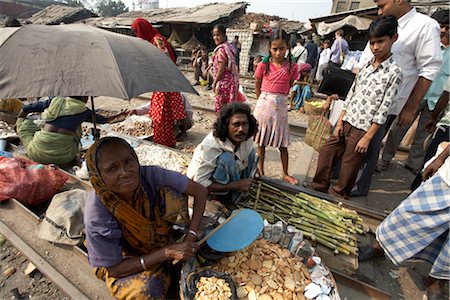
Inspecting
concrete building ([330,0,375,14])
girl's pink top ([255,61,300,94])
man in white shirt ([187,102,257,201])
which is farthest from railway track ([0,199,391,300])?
concrete building ([330,0,375,14])

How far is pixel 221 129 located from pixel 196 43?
18150mm

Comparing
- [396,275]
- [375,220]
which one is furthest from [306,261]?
[375,220]

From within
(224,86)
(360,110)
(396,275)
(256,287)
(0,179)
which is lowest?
(396,275)

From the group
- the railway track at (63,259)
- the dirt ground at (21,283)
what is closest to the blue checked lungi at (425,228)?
the railway track at (63,259)

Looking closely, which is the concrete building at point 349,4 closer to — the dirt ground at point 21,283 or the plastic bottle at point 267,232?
the plastic bottle at point 267,232

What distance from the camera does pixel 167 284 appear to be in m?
2.06

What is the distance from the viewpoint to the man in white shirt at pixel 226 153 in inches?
105

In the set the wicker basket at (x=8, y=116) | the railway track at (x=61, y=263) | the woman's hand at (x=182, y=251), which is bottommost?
the railway track at (x=61, y=263)

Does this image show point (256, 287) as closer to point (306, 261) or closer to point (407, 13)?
point (306, 261)

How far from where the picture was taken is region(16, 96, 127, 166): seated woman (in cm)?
366

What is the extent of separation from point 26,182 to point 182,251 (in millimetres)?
2677

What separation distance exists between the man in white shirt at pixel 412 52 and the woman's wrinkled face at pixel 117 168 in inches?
121

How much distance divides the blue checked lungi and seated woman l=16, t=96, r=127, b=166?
14.0 ft

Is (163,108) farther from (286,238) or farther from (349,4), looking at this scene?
(349,4)
